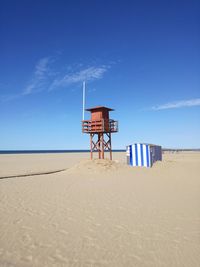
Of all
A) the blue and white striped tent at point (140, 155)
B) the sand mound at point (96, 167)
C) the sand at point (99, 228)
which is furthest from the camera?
the blue and white striped tent at point (140, 155)

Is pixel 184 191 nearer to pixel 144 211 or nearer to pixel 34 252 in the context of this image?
pixel 144 211

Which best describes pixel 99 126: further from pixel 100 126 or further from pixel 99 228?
pixel 99 228

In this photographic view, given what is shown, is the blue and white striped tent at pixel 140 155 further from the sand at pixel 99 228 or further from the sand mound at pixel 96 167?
the sand at pixel 99 228

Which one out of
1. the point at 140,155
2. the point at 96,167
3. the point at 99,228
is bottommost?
the point at 99,228

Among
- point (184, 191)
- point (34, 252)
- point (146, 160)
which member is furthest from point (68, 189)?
point (146, 160)

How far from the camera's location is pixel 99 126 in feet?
76.2

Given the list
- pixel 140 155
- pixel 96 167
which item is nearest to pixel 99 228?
pixel 96 167

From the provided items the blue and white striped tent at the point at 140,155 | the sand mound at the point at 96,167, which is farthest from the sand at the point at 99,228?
the blue and white striped tent at the point at 140,155

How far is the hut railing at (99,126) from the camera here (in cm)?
2300

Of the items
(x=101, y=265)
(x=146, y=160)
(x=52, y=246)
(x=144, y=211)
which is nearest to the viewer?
(x=101, y=265)

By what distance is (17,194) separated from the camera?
423 inches

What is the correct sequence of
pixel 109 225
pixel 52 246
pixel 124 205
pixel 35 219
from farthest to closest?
pixel 124 205
pixel 35 219
pixel 109 225
pixel 52 246

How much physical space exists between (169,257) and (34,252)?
303cm

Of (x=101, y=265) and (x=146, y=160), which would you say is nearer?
(x=101, y=265)
